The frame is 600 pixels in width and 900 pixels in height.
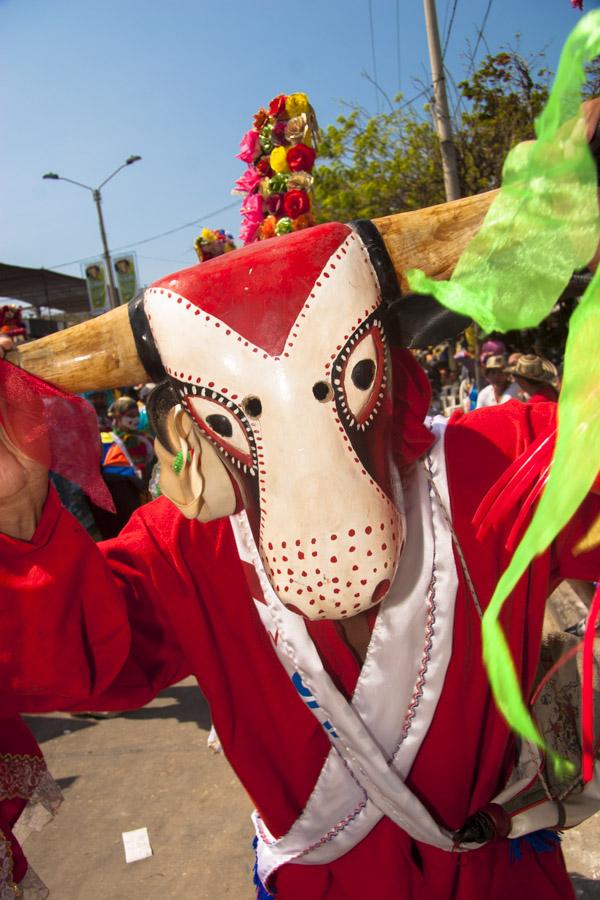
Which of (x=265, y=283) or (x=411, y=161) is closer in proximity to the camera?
(x=265, y=283)

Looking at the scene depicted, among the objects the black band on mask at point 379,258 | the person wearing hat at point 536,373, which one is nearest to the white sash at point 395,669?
the black band on mask at point 379,258

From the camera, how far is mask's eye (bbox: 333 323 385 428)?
49.1 inches

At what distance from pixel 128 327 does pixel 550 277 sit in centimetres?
81

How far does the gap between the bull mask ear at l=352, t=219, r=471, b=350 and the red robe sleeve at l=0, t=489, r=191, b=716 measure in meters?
0.67

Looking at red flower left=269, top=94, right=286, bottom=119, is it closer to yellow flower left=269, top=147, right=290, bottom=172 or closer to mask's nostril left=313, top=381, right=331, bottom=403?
yellow flower left=269, top=147, right=290, bottom=172

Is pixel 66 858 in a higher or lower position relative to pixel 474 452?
lower

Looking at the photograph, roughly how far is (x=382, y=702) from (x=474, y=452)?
0.54 metres

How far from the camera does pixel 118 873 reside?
10.1ft

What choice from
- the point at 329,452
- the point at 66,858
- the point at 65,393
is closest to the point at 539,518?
the point at 329,452

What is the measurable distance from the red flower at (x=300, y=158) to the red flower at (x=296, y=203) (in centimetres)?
11

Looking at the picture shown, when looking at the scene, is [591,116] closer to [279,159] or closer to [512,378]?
[279,159]

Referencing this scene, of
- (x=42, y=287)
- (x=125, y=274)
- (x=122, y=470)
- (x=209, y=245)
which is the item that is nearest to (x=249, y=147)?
(x=209, y=245)

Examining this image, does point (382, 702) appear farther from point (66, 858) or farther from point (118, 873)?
point (66, 858)

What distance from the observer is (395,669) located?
1.49 metres
